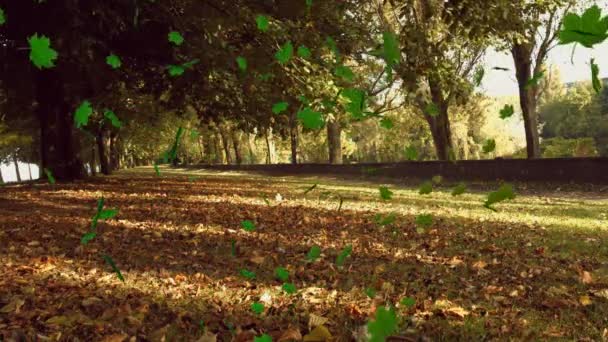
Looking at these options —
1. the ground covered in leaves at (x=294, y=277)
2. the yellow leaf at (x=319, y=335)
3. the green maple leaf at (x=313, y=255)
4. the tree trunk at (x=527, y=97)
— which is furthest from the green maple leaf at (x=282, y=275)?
the tree trunk at (x=527, y=97)

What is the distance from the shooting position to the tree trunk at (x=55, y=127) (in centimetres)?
1697

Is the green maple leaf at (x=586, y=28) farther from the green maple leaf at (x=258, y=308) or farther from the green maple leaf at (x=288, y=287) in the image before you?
the green maple leaf at (x=288, y=287)

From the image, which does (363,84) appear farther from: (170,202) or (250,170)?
(170,202)

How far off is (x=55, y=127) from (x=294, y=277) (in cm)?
1501

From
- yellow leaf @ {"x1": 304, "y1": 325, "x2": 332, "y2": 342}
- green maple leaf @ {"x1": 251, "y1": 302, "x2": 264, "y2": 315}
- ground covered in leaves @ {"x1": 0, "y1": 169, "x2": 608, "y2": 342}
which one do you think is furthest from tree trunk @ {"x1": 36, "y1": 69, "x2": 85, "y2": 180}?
yellow leaf @ {"x1": 304, "y1": 325, "x2": 332, "y2": 342}

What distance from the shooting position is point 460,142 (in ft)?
160

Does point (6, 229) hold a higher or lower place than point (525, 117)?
lower

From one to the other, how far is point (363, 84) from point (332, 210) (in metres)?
22.5

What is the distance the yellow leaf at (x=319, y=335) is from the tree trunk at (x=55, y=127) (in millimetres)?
15286

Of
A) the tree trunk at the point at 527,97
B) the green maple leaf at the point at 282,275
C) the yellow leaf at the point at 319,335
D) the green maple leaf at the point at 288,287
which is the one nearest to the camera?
the yellow leaf at the point at 319,335

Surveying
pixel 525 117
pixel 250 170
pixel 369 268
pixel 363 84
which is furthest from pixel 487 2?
pixel 250 170

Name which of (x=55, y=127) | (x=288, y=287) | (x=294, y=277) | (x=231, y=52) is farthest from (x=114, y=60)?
(x=55, y=127)

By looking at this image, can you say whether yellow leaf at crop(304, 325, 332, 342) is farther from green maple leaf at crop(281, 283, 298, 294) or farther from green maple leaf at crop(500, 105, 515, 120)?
green maple leaf at crop(500, 105, 515, 120)

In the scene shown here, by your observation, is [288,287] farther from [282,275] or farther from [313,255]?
[313,255]
